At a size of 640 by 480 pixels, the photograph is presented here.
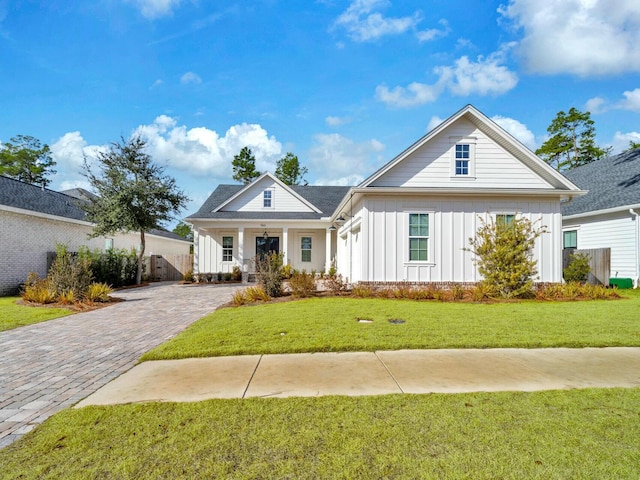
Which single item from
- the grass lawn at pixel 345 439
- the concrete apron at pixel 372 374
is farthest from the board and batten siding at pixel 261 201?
the grass lawn at pixel 345 439

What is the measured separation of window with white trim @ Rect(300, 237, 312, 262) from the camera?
70.8ft

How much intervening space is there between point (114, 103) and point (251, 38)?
7.12m

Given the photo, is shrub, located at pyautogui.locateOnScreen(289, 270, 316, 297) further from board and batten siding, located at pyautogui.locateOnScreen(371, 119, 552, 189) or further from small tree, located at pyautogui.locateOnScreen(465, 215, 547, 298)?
small tree, located at pyautogui.locateOnScreen(465, 215, 547, 298)

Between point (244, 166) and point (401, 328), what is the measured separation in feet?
130

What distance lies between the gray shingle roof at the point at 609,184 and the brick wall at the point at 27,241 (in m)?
24.7

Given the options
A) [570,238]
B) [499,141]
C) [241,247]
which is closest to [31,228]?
[241,247]

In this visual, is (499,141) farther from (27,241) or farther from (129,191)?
(27,241)

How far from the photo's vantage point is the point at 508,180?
13.7m

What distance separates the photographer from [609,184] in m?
17.2

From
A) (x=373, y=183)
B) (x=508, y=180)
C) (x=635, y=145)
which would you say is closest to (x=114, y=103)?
(x=373, y=183)

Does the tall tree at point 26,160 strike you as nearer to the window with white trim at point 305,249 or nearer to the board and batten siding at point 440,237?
the window with white trim at point 305,249

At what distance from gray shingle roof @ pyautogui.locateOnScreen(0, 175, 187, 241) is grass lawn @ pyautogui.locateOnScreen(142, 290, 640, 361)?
1210cm

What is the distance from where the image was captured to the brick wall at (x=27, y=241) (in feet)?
47.0

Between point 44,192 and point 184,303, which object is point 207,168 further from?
point 184,303
